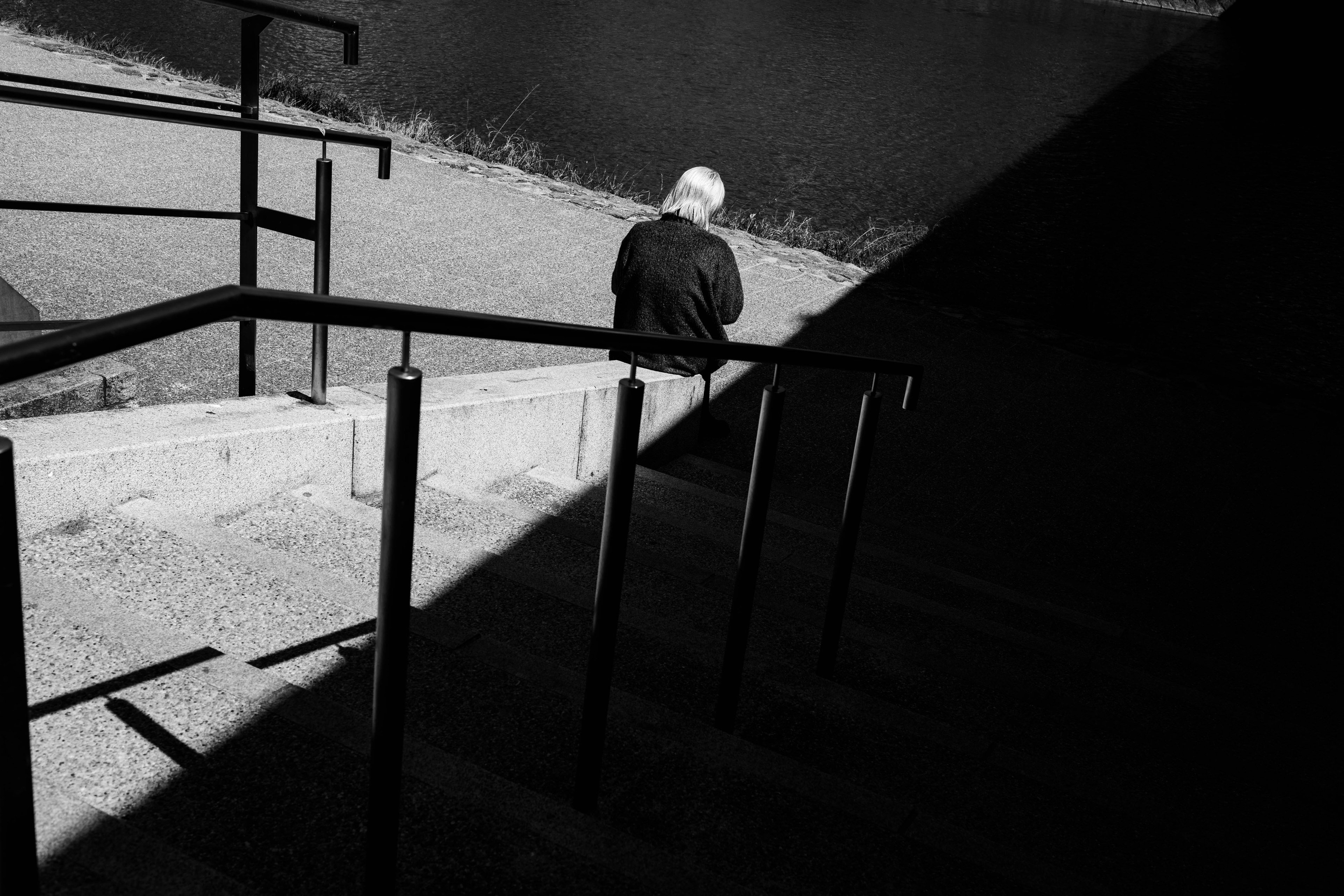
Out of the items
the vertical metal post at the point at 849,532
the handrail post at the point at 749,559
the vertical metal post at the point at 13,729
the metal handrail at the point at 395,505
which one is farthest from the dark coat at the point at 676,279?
the vertical metal post at the point at 13,729

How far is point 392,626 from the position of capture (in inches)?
62.6

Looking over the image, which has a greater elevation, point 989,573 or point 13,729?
point 13,729

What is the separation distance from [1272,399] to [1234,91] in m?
26.4

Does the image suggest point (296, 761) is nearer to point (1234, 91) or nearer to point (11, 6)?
point (11, 6)

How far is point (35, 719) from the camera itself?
1.92 meters

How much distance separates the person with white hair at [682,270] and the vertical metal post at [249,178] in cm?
182

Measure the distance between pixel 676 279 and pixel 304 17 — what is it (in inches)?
77.7

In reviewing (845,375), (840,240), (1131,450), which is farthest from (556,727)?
(840,240)

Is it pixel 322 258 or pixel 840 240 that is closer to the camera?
pixel 322 258

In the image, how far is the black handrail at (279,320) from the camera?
44.0 inches

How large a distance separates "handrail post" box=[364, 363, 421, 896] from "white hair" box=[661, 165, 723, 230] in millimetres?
3703

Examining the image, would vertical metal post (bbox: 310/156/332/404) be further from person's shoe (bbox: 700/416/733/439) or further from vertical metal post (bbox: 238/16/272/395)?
person's shoe (bbox: 700/416/733/439)

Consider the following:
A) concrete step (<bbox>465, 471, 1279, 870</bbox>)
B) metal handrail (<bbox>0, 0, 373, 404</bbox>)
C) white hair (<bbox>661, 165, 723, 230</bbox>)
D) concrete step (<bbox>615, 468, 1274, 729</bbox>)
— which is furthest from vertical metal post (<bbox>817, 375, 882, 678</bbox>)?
white hair (<bbox>661, 165, 723, 230</bbox>)

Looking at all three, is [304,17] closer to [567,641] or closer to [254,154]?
[254,154]
